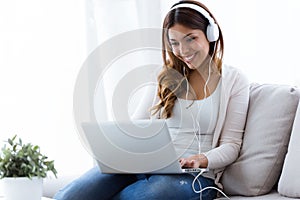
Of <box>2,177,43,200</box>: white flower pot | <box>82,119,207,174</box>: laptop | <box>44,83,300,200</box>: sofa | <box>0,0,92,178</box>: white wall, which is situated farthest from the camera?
<box>0,0,92,178</box>: white wall

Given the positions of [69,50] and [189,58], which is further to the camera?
[69,50]

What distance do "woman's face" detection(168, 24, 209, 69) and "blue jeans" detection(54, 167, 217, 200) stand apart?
429mm

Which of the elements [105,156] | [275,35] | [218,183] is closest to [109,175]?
[105,156]

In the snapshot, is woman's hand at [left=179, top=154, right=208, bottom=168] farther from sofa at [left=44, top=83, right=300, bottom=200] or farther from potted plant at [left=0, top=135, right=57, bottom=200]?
potted plant at [left=0, top=135, right=57, bottom=200]

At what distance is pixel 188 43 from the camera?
6.30 feet

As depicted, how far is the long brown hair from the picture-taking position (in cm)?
190

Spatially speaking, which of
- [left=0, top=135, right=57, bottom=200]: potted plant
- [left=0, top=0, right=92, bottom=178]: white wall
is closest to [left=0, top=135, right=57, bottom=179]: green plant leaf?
[left=0, top=135, right=57, bottom=200]: potted plant

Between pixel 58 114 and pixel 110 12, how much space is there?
0.52 meters

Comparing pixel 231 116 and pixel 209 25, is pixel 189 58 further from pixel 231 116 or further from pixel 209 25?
pixel 231 116

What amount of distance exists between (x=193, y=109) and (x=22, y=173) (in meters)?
0.71

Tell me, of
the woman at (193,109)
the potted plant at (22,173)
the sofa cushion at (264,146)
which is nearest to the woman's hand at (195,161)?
the woman at (193,109)

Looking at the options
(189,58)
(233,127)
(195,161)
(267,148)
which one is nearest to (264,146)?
(267,148)

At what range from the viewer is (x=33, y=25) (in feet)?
8.08

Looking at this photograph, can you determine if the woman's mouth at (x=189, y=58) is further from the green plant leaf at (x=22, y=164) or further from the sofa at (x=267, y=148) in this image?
the green plant leaf at (x=22, y=164)
